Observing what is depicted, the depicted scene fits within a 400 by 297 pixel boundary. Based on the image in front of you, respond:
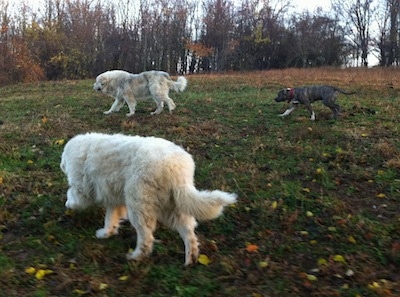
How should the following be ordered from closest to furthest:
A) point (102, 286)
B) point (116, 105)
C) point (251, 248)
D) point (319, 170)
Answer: point (102, 286) < point (251, 248) < point (319, 170) < point (116, 105)

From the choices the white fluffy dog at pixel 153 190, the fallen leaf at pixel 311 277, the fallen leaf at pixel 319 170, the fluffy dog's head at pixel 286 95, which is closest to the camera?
the fallen leaf at pixel 311 277

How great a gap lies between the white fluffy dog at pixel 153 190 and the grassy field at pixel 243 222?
0.35 metres

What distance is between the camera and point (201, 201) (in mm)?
4062

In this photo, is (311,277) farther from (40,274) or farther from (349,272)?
(40,274)

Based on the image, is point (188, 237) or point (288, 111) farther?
point (288, 111)

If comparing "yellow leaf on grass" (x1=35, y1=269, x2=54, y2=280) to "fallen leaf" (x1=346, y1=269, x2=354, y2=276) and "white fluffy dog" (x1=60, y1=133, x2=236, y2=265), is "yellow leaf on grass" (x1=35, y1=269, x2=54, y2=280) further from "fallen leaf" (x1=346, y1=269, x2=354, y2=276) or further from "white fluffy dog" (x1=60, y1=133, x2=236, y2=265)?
"fallen leaf" (x1=346, y1=269, x2=354, y2=276)

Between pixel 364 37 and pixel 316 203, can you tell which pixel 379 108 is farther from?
pixel 364 37

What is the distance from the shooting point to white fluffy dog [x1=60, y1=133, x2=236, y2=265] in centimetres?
411

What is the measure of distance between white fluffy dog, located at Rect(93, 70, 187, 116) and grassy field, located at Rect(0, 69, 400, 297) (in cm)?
211

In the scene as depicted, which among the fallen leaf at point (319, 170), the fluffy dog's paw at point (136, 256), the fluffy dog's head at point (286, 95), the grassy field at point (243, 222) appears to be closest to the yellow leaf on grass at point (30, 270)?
the grassy field at point (243, 222)

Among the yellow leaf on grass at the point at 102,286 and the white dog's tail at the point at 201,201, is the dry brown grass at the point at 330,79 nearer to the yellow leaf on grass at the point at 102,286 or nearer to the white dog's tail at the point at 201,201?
the white dog's tail at the point at 201,201

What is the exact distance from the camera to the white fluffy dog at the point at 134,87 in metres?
12.2

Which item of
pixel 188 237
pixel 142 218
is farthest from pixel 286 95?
pixel 142 218

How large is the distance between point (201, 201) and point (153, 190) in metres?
0.52
